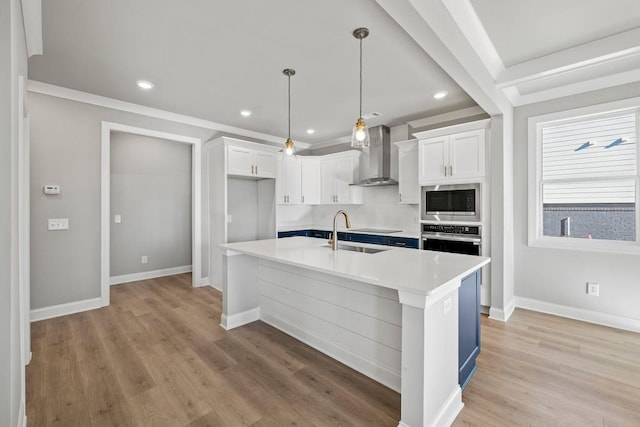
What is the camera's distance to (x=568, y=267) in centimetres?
323

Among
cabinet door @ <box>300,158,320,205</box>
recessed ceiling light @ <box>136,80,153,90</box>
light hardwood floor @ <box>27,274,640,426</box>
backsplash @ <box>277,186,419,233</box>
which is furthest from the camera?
cabinet door @ <box>300,158,320,205</box>

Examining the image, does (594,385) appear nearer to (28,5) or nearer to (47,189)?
(28,5)

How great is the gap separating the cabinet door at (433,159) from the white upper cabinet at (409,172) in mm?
266

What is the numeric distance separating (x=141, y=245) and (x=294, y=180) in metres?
2.90

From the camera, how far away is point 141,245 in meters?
5.03

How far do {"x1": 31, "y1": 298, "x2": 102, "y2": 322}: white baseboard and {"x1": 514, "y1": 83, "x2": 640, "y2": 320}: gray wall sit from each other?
5.26 m

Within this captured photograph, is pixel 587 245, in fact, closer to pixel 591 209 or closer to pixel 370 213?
pixel 591 209

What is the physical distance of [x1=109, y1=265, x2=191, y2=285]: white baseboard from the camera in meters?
4.75

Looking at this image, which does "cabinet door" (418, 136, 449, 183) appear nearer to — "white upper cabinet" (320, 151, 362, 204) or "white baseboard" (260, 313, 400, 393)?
"white upper cabinet" (320, 151, 362, 204)

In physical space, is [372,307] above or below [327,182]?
below

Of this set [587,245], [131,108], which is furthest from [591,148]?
[131,108]

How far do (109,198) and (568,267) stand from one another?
18.8 feet

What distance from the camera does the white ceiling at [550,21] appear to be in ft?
6.48

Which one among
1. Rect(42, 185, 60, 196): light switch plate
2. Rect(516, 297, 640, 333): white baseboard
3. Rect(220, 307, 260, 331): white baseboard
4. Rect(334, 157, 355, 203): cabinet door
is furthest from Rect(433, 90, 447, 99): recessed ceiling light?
Rect(42, 185, 60, 196): light switch plate
